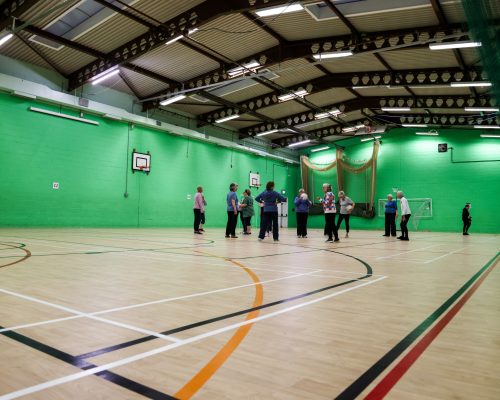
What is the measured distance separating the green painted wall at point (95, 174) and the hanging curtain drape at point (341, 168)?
7.97m

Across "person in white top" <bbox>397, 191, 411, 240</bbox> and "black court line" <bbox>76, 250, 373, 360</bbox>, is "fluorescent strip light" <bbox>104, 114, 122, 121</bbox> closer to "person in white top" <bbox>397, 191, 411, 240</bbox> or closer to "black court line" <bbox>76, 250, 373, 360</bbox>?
"person in white top" <bbox>397, 191, 411, 240</bbox>

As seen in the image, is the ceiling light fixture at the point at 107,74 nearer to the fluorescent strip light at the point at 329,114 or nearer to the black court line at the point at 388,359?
the fluorescent strip light at the point at 329,114

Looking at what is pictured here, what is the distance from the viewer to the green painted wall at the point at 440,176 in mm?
22719

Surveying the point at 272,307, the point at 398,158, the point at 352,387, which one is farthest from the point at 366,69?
the point at 352,387

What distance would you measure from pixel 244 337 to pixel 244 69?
14.8m

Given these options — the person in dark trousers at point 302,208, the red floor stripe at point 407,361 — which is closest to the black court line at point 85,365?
the red floor stripe at point 407,361

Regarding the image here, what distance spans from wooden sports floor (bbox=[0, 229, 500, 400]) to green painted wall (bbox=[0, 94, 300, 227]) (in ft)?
39.0

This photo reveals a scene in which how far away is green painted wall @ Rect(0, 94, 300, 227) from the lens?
1420 centimetres

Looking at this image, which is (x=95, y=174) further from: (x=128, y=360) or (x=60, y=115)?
(x=128, y=360)

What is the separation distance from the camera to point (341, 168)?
27391 millimetres

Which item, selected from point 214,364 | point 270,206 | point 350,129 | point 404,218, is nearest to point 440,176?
point 350,129

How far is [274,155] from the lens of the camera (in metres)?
28.1

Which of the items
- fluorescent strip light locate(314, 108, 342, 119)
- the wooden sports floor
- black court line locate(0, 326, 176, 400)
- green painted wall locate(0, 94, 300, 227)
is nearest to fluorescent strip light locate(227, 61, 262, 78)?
green painted wall locate(0, 94, 300, 227)

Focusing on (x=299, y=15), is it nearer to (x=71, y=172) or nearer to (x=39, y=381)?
(x=71, y=172)
